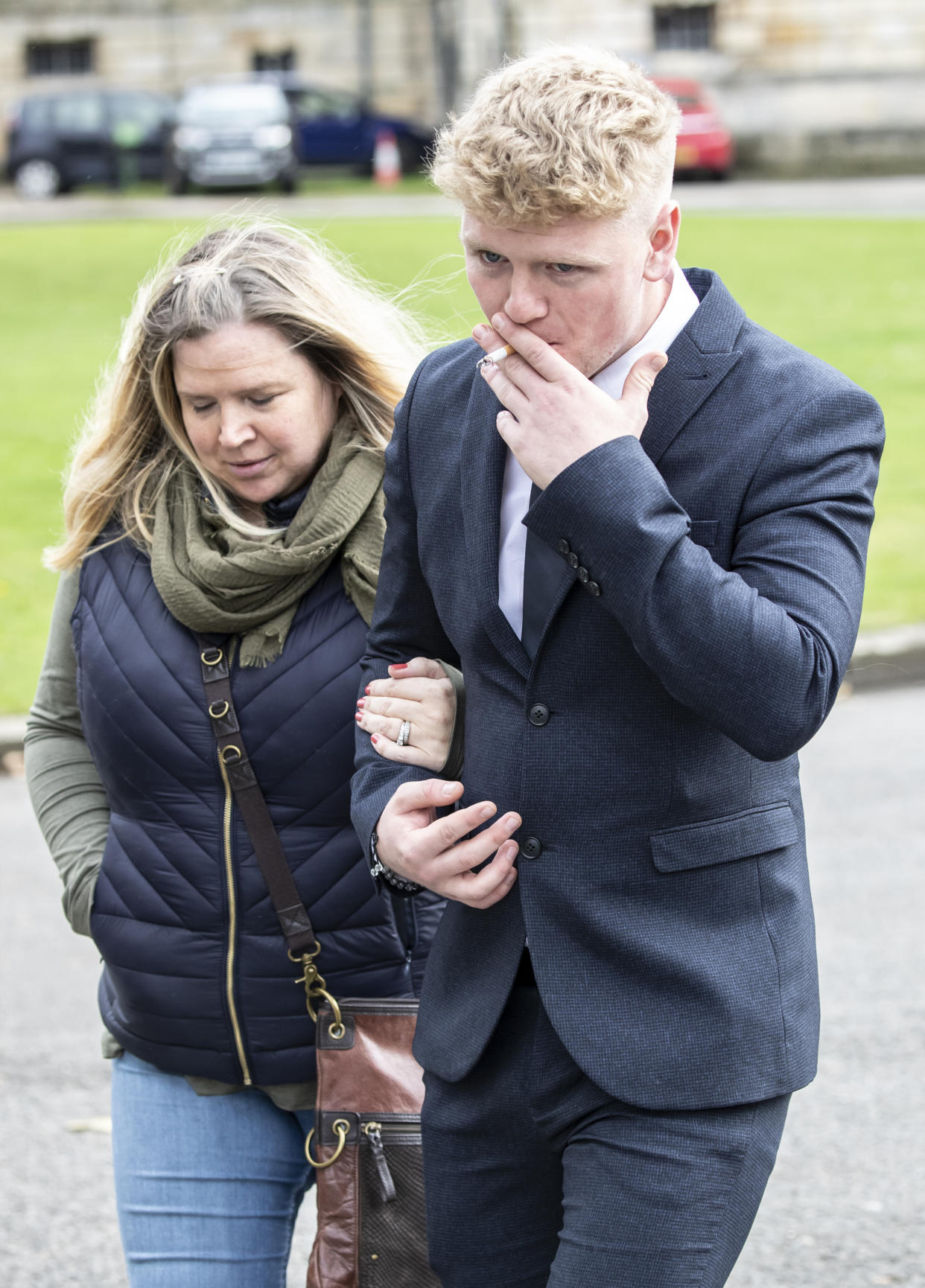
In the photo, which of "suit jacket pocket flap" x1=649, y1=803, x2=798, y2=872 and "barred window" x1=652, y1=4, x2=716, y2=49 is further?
"barred window" x1=652, y1=4, x2=716, y2=49

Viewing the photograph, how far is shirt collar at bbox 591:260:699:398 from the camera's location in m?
2.10

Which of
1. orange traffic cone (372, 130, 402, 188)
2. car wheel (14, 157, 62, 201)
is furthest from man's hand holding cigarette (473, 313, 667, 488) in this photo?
car wheel (14, 157, 62, 201)

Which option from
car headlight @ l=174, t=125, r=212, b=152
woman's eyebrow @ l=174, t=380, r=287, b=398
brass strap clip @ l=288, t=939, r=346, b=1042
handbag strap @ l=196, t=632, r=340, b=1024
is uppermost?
woman's eyebrow @ l=174, t=380, r=287, b=398

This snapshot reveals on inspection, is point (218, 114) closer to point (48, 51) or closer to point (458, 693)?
point (48, 51)

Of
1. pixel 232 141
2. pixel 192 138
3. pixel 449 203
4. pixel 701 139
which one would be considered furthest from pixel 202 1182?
pixel 192 138

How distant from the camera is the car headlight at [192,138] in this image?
95.1 ft

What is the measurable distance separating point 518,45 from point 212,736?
101ft

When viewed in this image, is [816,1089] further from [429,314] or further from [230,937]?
[230,937]

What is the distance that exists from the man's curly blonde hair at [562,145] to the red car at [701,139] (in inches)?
1057

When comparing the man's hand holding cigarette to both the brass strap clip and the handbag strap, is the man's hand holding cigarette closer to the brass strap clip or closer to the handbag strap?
the handbag strap

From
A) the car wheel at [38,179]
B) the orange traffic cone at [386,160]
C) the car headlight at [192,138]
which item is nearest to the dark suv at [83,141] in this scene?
the car wheel at [38,179]

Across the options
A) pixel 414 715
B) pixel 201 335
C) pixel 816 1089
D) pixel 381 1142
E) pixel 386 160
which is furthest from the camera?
pixel 386 160

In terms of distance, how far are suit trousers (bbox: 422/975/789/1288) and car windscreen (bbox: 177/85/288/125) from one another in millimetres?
28620

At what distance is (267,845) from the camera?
2.59 meters
